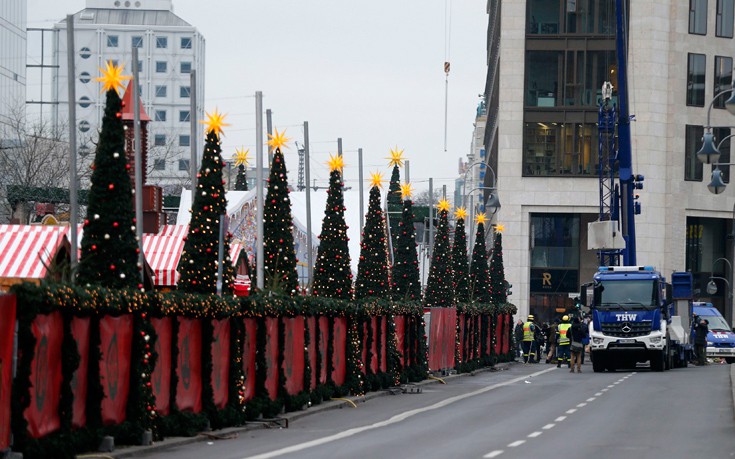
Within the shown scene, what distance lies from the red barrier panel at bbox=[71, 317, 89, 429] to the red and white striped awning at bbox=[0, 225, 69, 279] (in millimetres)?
15724

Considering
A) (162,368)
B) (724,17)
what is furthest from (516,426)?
(724,17)

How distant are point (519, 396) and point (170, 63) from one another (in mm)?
135904

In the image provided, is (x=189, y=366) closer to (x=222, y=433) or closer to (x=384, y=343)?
(x=222, y=433)

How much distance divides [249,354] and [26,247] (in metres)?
11.6

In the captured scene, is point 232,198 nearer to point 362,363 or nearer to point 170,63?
point 362,363

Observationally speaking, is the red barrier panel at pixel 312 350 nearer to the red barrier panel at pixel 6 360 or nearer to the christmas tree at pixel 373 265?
the christmas tree at pixel 373 265

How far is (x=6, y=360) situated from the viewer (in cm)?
1577

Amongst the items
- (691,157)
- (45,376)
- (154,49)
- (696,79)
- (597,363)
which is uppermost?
(154,49)

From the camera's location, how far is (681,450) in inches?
763

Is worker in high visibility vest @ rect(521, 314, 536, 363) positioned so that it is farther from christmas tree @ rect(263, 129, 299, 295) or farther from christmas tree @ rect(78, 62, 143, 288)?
christmas tree @ rect(78, 62, 143, 288)

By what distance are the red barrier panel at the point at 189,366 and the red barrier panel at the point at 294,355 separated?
458 cm

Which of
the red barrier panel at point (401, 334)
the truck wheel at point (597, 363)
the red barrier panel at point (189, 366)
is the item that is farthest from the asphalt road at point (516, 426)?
the truck wheel at point (597, 363)

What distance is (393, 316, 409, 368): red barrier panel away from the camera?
38.1 meters

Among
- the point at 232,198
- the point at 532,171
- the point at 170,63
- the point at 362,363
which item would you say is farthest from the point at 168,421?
the point at 170,63
